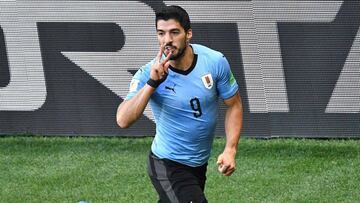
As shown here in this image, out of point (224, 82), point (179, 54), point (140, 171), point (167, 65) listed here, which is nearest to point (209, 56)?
point (224, 82)

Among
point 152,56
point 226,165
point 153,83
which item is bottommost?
point 152,56

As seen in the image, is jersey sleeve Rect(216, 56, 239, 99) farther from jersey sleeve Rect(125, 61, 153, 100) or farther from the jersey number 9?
jersey sleeve Rect(125, 61, 153, 100)

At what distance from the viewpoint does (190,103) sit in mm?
Answer: 6020

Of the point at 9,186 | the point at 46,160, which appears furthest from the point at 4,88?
the point at 9,186

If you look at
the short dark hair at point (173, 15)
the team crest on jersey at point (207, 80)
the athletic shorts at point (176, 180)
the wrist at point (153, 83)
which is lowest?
the athletic shorts at point (176, 180)

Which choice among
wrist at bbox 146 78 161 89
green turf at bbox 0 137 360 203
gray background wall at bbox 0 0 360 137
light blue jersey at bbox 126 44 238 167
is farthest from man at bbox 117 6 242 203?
gray background wall at bbox 0 0 360 137

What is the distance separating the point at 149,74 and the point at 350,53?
500 centimetres

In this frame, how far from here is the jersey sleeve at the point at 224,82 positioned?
6145 mm

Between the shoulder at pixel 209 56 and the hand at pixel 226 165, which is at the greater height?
the shoulder at pixel 209 56

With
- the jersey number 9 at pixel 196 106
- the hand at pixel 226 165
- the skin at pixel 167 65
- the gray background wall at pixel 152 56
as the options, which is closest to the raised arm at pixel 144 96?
the skin at pixel 167 65

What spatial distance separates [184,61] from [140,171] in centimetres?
383

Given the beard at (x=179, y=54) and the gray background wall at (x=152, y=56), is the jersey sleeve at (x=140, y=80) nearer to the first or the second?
the beard at (x=179, y=54)

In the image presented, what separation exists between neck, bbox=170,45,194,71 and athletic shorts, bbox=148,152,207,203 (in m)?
0.65

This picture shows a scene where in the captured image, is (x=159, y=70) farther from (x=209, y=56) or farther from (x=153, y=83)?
(x=209, y=56)
